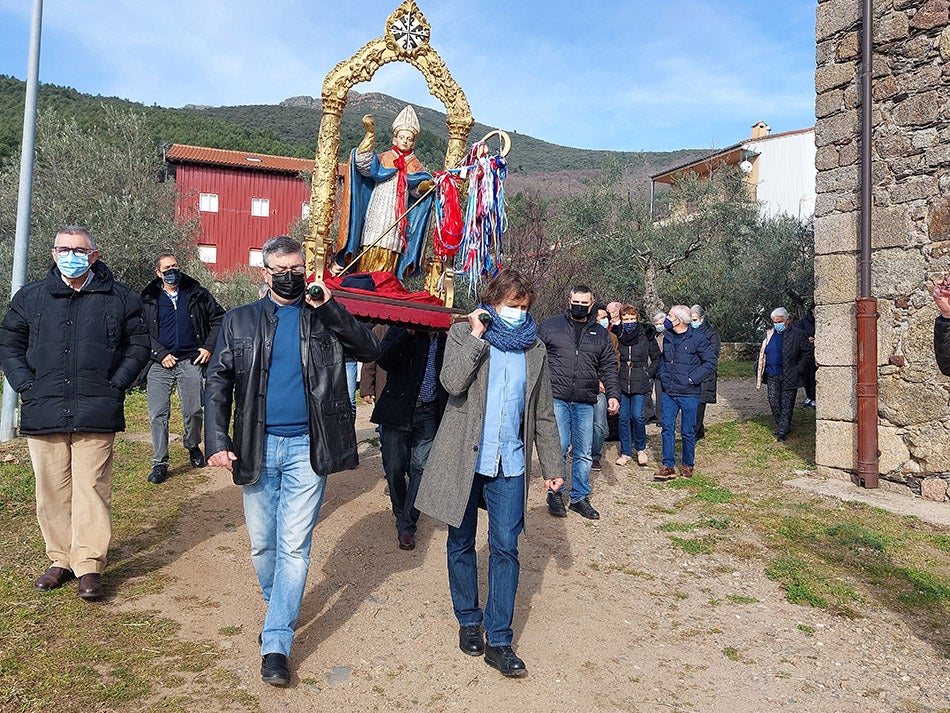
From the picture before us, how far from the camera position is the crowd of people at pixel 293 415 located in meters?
3.40

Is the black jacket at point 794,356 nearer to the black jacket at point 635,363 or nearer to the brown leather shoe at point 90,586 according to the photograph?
the black jacket at point 635,363

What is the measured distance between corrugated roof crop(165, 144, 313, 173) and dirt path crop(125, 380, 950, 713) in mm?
33501

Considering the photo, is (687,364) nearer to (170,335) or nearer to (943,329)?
(943,329)

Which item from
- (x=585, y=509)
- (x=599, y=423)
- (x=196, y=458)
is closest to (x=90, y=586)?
(x=196, y=458)

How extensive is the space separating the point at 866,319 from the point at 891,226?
3.27 feet

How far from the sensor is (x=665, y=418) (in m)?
7.68

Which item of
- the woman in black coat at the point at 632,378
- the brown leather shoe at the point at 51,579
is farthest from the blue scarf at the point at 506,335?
the woman in black coat at the point at 632,378

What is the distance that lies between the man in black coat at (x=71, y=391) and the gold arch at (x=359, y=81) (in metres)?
1.65

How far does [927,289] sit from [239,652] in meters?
6.96

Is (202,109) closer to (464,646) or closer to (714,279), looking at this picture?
(714,279)

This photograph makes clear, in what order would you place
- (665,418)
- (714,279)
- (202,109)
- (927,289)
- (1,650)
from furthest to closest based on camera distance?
(202,109)
(714,279)
(665,418)
(927,289)
(1,650)

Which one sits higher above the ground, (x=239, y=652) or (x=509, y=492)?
(x=509, y=492)

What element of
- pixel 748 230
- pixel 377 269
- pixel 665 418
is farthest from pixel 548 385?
pixel 748 230

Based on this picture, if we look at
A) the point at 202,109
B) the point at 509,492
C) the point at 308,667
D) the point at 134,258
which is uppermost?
the point at 202,109
